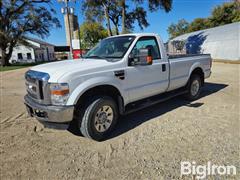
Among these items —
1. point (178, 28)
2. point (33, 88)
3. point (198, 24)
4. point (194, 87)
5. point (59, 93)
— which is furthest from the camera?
point (178, 28)

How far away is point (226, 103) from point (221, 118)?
1323 millimetres

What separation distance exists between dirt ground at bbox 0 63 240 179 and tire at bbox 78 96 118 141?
0.20 metres

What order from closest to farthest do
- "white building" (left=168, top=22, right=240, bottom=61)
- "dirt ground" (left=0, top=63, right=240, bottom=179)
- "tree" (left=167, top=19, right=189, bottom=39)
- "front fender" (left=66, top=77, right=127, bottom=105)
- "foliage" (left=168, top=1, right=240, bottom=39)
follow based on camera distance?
"dirt ground" (left=0, top=63, right=240, bottom=179) < "front fender" (left=66, top=77, right=127, bottom=105) < "white building" (left=168, top=22, right=240, bottom=61) < "foliage" (left=168, top=1, right=240, bottom=39) < "tree" (left=167, top=19, right=189, bottom=39)

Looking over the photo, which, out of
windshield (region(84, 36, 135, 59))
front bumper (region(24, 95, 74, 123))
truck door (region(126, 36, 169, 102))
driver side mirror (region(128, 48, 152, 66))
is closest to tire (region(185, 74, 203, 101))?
truck door (region(126, 36, 169, 102))

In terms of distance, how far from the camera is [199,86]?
235 inches

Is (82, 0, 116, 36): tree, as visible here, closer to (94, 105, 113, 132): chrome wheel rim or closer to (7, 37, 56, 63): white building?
(94, 105, 113, 132): chrome wheel rim

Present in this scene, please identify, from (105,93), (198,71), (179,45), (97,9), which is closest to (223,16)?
(179,45)

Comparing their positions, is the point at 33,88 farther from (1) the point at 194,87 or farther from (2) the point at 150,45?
(1) the point at 194,87

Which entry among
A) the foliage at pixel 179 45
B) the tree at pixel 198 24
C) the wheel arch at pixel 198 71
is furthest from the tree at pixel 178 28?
the wheel arch at pixel 198 71

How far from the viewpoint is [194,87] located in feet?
19.0

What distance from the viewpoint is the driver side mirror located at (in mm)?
3675

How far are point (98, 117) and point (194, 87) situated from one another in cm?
361

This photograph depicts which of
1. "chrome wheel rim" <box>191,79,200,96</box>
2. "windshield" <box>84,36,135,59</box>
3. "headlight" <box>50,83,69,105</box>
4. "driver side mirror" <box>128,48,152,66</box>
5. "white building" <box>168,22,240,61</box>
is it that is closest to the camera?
"headlight" <box>50,83,69,105</box>

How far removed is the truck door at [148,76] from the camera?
12.7 feet
